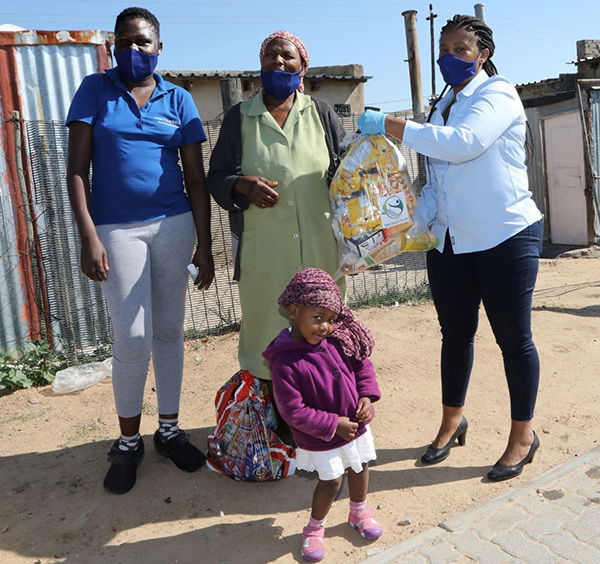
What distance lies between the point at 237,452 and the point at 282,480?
0.88 feet

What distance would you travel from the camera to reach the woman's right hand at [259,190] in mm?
2865

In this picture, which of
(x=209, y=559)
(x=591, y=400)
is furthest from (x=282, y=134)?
(x=591, y=400)

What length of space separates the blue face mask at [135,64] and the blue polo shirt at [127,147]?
6 centimetres

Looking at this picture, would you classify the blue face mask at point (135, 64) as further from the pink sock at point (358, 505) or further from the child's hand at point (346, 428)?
the pink sock at point (358, 505)

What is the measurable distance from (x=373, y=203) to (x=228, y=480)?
152 cm

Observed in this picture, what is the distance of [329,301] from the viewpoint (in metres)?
2.36

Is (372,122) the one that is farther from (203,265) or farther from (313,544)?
(313,544)

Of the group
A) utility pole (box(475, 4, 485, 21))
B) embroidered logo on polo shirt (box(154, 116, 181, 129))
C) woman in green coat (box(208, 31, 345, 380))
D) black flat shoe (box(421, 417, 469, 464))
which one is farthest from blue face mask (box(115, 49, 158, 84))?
utility pole (box(475, 4, 485, 21))

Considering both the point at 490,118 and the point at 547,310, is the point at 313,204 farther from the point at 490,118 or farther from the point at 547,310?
the point at 547,310

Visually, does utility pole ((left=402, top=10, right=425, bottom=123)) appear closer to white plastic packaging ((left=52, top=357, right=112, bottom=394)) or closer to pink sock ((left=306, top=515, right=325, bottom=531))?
white plastic packaging ((left=52, top=357, right=112, bottom=394))

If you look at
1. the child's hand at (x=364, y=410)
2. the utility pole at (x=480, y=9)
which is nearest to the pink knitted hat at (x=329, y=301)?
the child's hand at (x=364, y=410)

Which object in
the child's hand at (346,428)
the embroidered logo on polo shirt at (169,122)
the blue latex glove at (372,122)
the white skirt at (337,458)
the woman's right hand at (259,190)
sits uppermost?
the embroidered logo on polo shirt at (169,122)

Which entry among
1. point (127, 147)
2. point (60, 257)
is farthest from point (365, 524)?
point (60, 257)

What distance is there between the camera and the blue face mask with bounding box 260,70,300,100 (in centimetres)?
290
